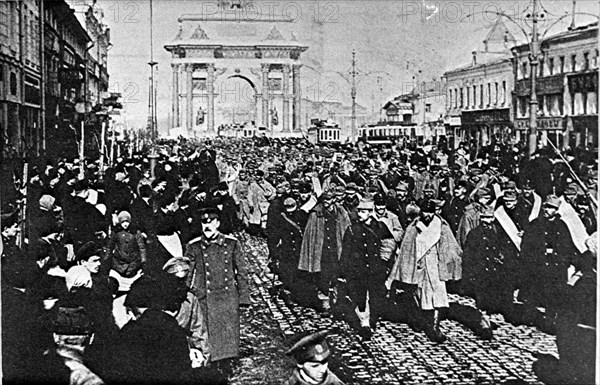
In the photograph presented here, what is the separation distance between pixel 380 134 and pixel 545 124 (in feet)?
4.34

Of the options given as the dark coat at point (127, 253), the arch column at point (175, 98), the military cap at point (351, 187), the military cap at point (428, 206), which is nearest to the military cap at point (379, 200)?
the military cap at point (351, 187)

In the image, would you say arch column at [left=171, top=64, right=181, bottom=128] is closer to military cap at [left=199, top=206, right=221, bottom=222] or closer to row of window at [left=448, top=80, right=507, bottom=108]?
military cap at [left=199, top=206, right=221, bottom=222]

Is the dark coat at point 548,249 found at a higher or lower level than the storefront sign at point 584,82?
lower

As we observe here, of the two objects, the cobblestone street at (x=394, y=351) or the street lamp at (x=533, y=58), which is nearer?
the cobblestone street at (x=394, y=351)

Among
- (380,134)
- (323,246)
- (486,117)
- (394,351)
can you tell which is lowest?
(394,351)

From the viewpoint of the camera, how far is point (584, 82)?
6164mm

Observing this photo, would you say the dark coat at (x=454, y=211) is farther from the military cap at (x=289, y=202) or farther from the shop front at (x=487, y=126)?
the military cap at (x=289, y=202)

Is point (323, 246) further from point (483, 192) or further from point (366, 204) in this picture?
point (483, 192)

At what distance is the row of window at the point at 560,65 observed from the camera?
6.12m

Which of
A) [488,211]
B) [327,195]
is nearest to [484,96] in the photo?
[488,211]

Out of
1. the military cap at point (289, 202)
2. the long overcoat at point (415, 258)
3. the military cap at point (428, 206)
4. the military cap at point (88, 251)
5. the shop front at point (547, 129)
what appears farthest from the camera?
the military cap at point (289, 202)

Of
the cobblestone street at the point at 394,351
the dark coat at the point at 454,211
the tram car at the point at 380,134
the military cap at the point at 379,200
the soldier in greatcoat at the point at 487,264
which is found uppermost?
the tram car at the point at 380,134

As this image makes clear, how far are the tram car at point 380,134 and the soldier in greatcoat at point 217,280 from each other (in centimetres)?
208

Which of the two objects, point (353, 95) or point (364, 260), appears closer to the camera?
point (364, 260)
